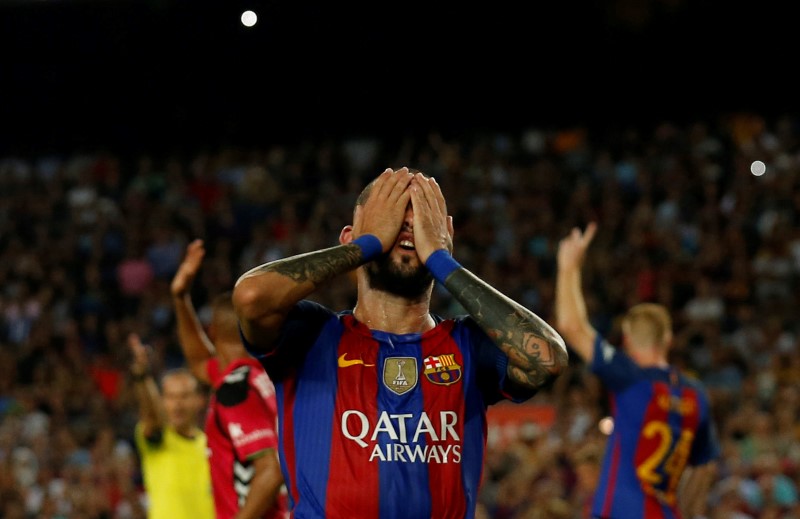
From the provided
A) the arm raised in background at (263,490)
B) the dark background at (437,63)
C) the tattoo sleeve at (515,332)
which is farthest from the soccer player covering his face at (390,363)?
the dark background at (437,63)

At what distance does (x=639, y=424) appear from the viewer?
708 centimetres

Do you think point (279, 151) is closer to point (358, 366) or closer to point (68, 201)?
point (68, 201)

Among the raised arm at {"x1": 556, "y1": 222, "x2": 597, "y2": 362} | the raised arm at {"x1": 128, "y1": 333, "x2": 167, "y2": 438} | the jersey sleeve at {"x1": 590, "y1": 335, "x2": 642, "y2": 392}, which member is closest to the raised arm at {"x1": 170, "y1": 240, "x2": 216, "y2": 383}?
the raised arm at {"x1": 128, "y1": 333, "x2": 167, "y2": 438}

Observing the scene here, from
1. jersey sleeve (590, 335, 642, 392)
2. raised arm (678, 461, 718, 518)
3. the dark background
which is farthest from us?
the dark background

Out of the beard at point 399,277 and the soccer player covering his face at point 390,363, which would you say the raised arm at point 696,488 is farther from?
the beard at point 399,277

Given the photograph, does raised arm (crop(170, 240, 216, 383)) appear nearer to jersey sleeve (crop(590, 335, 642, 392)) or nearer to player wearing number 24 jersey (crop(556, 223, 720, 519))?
player wearing number 24 jersey (crop(556, 223, 720, 519))

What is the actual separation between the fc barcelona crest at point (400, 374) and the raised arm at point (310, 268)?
0.34 meters

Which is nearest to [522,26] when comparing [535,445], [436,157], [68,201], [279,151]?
[436,157]

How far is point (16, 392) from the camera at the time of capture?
1481 centimetres

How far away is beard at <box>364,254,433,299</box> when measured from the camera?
391 centimetres

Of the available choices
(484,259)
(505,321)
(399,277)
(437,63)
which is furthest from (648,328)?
(437,63)

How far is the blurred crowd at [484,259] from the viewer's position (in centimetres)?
1166

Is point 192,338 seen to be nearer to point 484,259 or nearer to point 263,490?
point 263,490

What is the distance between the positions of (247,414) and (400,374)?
7.38 feet
